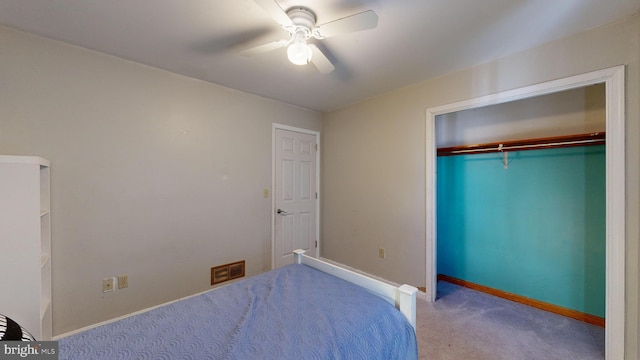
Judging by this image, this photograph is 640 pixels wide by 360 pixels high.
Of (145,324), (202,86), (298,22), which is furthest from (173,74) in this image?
(145,324)

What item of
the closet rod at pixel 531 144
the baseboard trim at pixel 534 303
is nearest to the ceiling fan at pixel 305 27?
the closet rod at pixel 531 144

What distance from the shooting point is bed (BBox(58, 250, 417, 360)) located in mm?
995

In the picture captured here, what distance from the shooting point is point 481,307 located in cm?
251

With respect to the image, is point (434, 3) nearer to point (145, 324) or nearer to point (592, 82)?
point (592, 82)

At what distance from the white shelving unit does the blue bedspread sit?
82 cm

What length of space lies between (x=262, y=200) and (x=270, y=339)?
2.16 meters

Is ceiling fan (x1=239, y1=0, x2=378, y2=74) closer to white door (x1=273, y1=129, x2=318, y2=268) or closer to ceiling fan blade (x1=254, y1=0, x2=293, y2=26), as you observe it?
ceiling fan blade (x1=254, y1=0, x2=293, y2=26)

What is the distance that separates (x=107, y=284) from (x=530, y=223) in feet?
12.7

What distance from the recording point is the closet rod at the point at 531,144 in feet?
6.98

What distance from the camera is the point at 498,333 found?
210 centimetres

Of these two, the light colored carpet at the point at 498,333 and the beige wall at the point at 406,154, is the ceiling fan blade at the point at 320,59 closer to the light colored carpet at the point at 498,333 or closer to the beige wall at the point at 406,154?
the beige wall at the point at 406,154

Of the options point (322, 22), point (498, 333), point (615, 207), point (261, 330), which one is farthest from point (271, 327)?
point (615, 207)

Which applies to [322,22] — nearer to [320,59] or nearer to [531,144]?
[320,59]

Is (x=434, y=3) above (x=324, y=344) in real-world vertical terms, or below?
above
